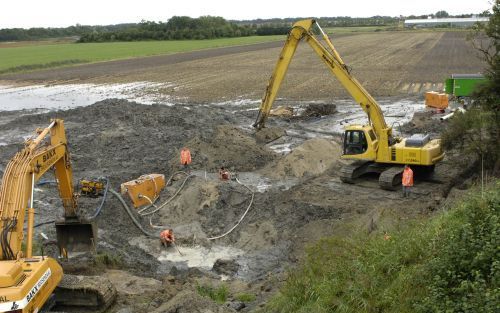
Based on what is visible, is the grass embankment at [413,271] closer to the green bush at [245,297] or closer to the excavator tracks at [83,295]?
the green bush at [245,297]

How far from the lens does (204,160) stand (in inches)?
875

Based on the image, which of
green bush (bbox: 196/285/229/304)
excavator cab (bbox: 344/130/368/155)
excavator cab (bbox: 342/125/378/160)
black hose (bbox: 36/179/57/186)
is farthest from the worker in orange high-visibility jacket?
black hose (bbox: 36/179/57/186)

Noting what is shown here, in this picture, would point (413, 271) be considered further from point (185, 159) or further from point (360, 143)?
point (185, 159)

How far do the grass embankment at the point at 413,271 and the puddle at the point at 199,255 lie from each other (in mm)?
4852

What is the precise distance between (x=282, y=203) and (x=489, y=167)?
6.83 metres

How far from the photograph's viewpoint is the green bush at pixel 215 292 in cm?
1137

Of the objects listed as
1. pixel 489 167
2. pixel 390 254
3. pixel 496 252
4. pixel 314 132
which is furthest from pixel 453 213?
pixel 314 132

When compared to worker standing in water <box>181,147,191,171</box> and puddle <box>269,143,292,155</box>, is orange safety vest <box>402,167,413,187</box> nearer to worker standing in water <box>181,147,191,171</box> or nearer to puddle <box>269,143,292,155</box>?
worker standing in water <box>181,147,191,171</box>

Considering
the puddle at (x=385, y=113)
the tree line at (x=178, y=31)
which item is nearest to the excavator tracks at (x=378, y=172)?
the puddle at (x=385, y=113)

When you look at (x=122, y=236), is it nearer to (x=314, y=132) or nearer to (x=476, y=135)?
(x=476, y=135)

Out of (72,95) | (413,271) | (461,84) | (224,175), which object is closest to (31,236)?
(413,271)

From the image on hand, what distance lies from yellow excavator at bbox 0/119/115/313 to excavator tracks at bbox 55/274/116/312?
0.02 meters

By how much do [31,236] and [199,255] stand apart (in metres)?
6.08

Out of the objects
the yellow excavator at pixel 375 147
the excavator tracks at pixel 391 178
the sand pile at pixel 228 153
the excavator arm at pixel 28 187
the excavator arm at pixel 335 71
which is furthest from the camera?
the sand pile at pixel 228 153
